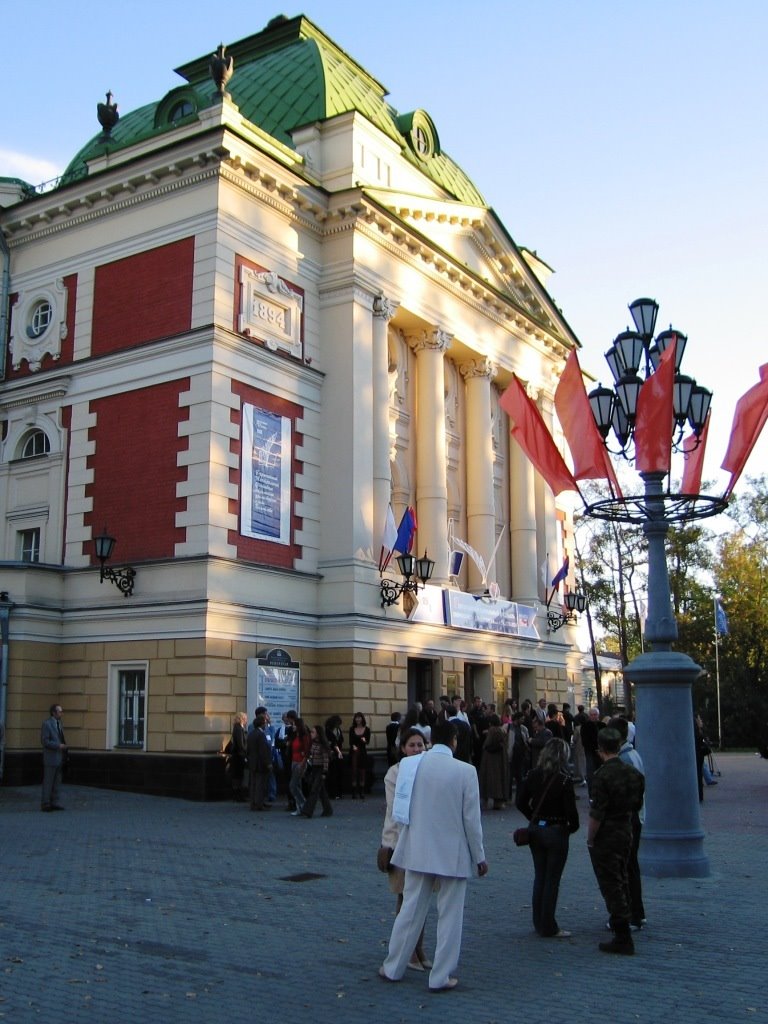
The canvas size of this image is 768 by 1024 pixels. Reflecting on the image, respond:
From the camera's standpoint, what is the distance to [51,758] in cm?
1809

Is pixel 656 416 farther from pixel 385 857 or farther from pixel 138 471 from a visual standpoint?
pixel 138 471

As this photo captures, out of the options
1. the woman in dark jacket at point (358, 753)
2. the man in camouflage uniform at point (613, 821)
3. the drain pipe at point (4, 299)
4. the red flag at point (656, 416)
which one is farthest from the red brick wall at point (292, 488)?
the man in camouflage uniform at point (613, 821)

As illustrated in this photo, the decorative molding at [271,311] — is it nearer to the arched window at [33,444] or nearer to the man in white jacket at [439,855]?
the arched window at [33,444]

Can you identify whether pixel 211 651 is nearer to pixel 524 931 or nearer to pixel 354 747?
pixel 354 747

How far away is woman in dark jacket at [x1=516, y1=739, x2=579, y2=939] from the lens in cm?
898

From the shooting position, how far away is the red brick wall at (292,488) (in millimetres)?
22761

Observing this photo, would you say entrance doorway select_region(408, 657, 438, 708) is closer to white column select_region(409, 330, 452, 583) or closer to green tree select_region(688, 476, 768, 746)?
white column select_region(409, 330, 452, 583)

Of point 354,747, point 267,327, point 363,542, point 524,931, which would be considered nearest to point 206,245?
point 267,327

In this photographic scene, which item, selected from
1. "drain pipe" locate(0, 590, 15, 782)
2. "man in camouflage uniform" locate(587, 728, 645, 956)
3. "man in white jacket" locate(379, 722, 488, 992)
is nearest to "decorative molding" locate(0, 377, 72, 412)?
"drain pipe" locate(0, 590, 15, 782)

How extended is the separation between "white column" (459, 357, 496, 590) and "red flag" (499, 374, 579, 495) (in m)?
15.3

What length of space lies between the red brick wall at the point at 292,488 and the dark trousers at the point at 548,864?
1433 cm

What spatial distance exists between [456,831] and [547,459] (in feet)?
27.8

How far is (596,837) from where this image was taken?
8.81 meters

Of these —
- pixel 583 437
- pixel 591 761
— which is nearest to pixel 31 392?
pixel 591 761
